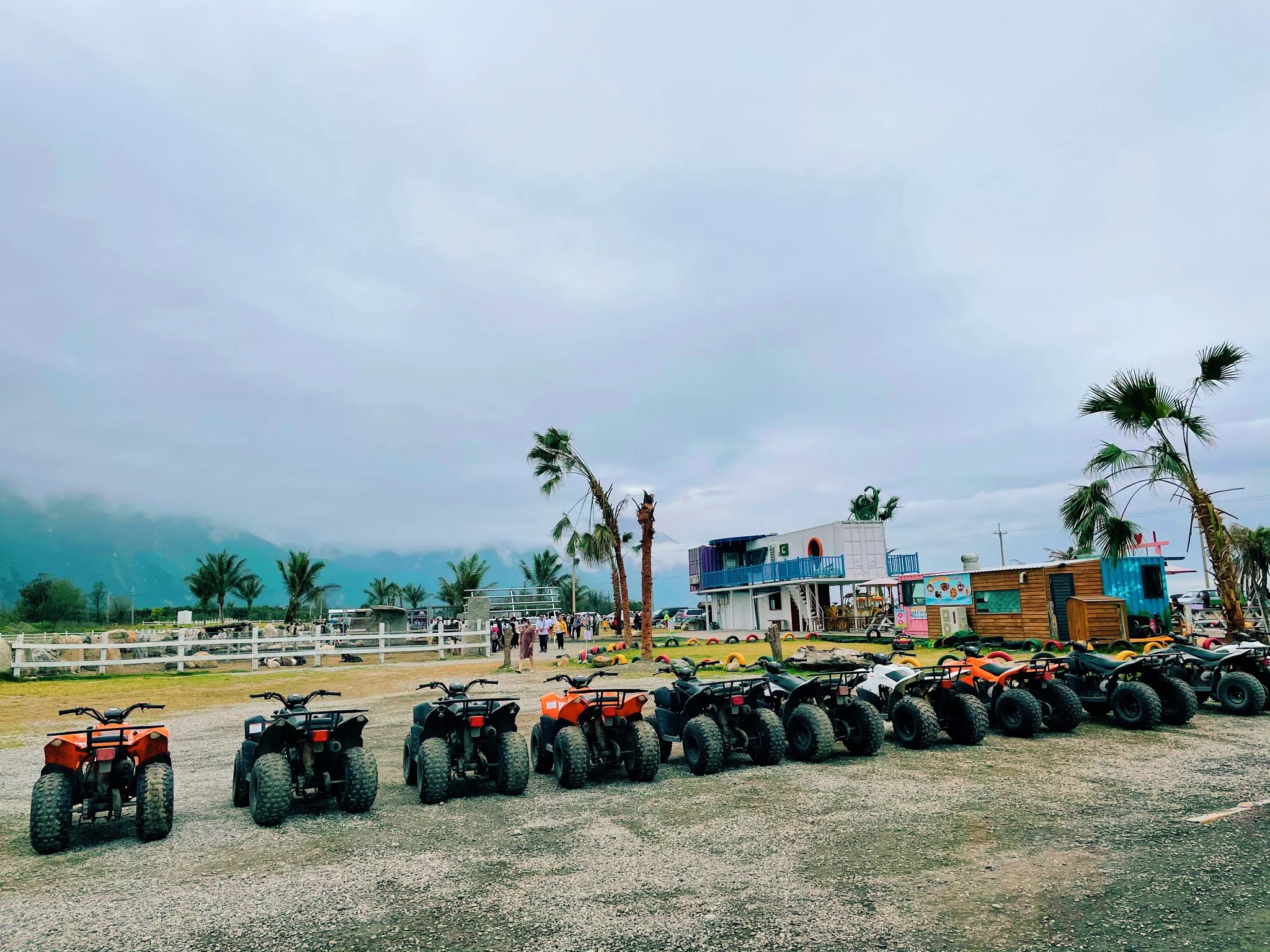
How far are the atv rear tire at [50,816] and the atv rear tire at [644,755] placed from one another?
16.5ft

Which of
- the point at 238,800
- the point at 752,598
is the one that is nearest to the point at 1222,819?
the point at 238,800

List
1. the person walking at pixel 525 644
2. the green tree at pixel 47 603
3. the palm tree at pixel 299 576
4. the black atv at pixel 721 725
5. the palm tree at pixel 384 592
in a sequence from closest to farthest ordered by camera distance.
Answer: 1. the black atv at pixel 721 725
2. the person walking at pixel 525 644
3. the palm tree at pixel 299 576
4. the green tree at pixel 47 603
5. the palm tree at pixel 384 592

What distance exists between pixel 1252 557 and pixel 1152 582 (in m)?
12.4

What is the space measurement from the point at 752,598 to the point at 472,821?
38.3 m

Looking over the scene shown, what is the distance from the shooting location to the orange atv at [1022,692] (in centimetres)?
1064

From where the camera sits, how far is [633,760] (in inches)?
341

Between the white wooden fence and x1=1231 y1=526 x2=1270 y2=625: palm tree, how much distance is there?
94.8ft

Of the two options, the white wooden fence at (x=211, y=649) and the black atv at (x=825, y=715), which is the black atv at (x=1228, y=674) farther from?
the white wooden fence at (x=211, y=649)

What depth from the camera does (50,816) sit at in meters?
6.38

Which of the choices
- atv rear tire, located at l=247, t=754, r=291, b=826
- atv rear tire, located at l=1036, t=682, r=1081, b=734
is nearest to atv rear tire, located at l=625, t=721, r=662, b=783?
atv rear tire, located at l=247, t=754, r=291, b=826

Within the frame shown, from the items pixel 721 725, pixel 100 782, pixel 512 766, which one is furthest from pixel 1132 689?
pixel 100 782

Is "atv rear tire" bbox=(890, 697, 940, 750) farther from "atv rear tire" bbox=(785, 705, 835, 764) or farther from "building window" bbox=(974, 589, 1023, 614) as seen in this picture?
"building window" bbox=(974, 589, 1023, 614)

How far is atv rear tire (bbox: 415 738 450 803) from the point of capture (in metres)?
Answer: 7.81

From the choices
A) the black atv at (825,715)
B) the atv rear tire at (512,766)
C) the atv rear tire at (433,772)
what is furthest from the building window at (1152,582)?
the atv rear tire at (433,772)
